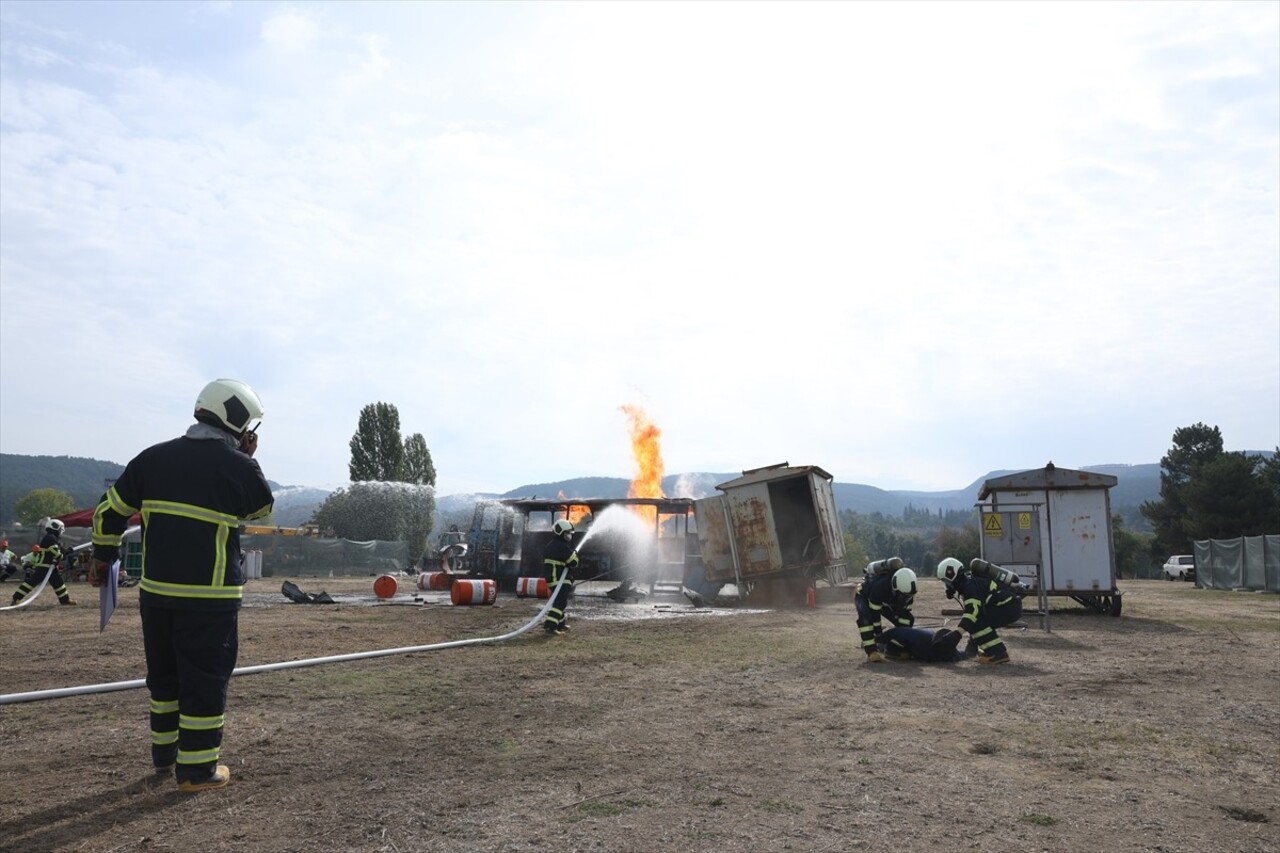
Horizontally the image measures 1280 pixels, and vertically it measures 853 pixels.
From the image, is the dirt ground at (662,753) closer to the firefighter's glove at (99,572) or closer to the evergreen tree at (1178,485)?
the firefighter's glove at (99,572)

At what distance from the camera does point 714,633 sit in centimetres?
1312

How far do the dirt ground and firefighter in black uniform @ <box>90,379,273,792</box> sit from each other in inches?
12.3

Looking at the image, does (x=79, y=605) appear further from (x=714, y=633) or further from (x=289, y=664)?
(x=714, y=633)

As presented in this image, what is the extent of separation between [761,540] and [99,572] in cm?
1537

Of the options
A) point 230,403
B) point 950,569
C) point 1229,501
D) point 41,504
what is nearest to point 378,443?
point 1229,501

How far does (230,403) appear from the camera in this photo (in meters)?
5.16

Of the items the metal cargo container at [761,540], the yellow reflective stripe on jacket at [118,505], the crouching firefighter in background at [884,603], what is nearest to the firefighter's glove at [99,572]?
the yellow reflective stripe on jacket at [118,505]

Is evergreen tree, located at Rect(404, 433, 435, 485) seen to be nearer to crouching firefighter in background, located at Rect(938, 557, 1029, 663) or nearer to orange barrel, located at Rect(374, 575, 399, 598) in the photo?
orange barrel, located at Rect(374, 575, 399, 598)

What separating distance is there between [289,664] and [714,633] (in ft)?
21.9

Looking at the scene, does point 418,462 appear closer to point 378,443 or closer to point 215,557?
point 378,443

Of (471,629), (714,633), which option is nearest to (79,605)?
(471,629)

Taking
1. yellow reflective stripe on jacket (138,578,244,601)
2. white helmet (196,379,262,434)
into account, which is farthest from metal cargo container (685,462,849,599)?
yellow reflective stripe on jacket (138,578,244,601)

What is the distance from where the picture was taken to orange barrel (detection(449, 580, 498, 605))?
1745 centimetres

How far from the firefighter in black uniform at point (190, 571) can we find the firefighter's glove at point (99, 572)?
0.18m
